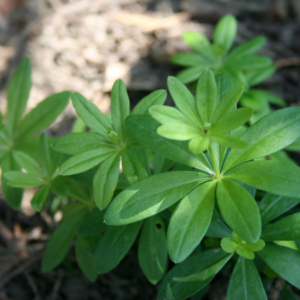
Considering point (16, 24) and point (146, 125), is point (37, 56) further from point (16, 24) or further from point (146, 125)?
point (146, 125)

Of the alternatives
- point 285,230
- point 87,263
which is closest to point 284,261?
point 285,230

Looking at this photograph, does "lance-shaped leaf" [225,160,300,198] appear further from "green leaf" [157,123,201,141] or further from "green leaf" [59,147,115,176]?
"green leaf" [59,147,115,176]

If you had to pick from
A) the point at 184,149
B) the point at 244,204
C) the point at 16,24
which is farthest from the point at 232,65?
the point at 16,24

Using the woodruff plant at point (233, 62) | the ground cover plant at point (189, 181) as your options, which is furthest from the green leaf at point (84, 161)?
the woodruff plant at point (233, 62)

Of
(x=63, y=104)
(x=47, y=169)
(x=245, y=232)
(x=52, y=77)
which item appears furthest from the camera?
(x=52, y=77)

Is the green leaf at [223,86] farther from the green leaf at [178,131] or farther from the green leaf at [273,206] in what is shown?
the green leaf at [273,206]

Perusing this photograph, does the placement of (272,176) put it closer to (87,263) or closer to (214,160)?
(214,160)
